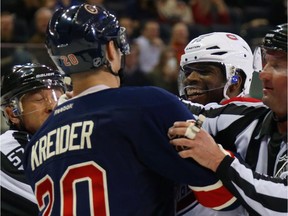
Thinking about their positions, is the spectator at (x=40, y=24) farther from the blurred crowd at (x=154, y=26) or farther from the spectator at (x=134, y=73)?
the spectator at (x=134, y=73)

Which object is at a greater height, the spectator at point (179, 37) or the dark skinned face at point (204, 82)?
the dark skinned face at point (204, 82)

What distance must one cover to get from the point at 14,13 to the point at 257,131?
6291 mm

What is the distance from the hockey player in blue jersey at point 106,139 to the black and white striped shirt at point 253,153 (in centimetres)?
7

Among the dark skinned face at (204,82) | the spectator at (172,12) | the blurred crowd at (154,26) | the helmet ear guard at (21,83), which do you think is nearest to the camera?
the dark skinned face at (204,82)

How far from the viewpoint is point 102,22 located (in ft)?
7.77

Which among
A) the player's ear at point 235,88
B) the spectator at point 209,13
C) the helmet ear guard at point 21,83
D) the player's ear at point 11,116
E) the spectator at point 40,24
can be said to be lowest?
the spectator at point 209,13

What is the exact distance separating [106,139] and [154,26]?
21.4ft

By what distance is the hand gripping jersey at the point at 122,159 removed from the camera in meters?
2.22

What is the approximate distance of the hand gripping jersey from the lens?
87.6 inches

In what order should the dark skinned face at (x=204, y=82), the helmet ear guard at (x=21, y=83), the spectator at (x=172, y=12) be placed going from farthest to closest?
1. the spectator at (x=172, y=12)
2. the helmet ear guard at (x=21, y=83)
3. the dark skinned face at (x=204, y=82)

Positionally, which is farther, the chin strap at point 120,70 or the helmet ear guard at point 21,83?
the helmet ear guard at point 21,83

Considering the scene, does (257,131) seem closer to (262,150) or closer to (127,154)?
(262,150)

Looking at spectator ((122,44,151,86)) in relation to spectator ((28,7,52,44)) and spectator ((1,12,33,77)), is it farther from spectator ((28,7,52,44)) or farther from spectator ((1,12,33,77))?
spectator ((1,12,33,77))

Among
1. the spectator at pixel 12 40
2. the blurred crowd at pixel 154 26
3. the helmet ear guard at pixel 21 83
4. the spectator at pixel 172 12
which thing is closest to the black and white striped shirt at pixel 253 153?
the helmet ear guard at pixel 21 83
